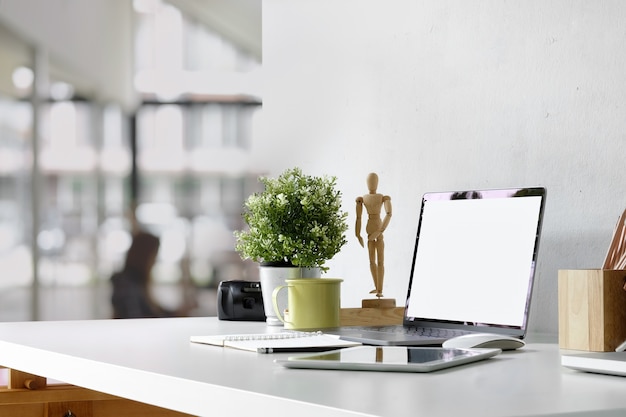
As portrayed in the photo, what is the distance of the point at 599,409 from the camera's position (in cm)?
74

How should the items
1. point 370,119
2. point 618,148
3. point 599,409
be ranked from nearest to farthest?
point 599,409 < point 618,148 < point 370,119

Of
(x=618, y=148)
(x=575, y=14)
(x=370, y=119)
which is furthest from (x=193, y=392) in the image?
(x=370, y=119)

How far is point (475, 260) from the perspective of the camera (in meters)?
1.48

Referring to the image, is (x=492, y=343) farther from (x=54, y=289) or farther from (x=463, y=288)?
(x=54, y=289)

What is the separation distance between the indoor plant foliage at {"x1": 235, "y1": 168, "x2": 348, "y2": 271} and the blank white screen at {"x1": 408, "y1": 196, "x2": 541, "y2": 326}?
0.17 meters

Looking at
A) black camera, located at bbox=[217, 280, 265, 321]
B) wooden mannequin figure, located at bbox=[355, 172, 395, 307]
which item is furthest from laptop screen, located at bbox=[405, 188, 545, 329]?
black camera, located at bbox=[217, 280, 265, 321]

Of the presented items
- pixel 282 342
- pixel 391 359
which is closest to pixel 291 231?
pixel 282 342

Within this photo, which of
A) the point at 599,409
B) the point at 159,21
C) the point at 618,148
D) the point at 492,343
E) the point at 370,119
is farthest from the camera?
the point at 159,21

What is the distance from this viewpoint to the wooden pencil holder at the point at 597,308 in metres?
1.17

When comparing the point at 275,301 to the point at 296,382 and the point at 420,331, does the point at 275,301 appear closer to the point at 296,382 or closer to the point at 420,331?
the point at 420,331

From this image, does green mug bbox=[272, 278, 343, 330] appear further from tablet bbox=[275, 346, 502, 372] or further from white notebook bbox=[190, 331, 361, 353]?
tablet bbox=[275, 346, 502, 372]

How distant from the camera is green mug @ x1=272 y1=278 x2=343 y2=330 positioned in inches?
58.9

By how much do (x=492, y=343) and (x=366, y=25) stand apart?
1038mm

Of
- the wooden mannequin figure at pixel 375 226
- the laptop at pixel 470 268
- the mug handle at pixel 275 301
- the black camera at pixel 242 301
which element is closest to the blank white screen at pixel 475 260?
the laptop at pixel 470 268
